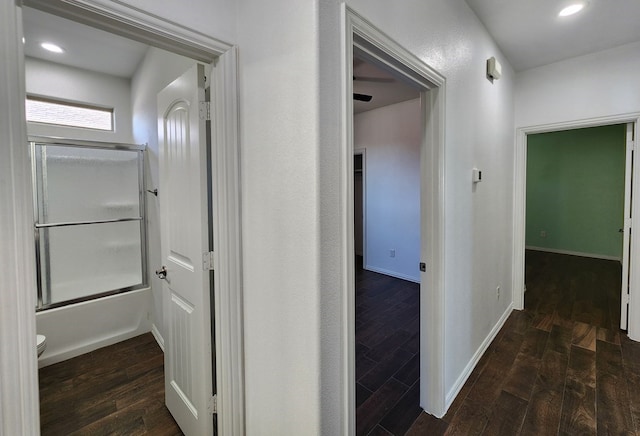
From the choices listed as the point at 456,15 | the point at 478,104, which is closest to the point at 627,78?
the point at 478,104

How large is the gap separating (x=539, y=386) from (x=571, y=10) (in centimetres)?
274

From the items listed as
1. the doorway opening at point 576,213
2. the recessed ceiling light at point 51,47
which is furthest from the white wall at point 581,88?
the recessed ceiling light at point 51,47

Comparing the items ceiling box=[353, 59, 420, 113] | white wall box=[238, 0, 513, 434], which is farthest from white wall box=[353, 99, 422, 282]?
white wall box=[238, 0, 513, 434]

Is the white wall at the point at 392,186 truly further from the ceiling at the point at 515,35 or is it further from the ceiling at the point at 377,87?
the ceiling at the point at 515,35

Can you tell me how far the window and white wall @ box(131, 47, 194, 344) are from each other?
39cm

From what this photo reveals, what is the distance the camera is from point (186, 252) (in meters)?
1.53

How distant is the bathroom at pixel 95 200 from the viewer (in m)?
2.49

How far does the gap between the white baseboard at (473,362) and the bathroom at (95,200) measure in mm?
2437

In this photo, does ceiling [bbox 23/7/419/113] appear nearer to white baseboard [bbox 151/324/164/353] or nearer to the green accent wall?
white baseboard [bbox 151/324/164/353]

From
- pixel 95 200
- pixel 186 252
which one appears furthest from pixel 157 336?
pixel 186 252

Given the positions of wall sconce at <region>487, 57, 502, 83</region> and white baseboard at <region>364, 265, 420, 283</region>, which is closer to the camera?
wall sconce at <region>487, 57, 502, 83</region>

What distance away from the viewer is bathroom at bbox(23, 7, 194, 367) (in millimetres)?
2486

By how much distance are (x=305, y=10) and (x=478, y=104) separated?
1.80 m

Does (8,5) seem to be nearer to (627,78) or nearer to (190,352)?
(190,352)
